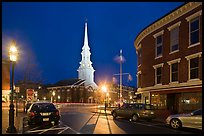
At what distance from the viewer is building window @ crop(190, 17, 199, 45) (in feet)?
81.6

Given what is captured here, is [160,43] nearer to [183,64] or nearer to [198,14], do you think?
[183,64]

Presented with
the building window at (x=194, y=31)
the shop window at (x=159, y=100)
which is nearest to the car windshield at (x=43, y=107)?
the building window at (x=194, y=31)

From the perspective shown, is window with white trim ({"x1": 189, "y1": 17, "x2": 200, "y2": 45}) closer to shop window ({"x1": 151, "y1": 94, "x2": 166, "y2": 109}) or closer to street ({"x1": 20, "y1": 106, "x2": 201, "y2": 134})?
shop window ({"x1": 151, "y1": 94, "x2": 166, "y2": 109})

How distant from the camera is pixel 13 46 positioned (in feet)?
54.6

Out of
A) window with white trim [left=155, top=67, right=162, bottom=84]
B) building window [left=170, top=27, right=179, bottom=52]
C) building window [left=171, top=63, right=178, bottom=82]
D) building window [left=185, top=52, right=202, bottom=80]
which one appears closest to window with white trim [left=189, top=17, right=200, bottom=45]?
building window [left=185, top=52, right=202, bottom=80]

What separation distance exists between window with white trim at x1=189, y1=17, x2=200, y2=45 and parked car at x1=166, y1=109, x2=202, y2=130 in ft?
29.3

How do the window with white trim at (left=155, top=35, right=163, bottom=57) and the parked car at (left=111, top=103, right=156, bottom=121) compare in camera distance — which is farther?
the window with white trim at (left=155, top=35, right=163, bottom=57)

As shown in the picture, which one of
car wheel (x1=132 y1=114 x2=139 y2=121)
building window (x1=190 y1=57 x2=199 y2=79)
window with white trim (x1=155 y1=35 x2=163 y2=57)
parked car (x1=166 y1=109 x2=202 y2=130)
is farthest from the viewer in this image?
window with white trim (x1=155 y1=35 x2=163 y2=57)

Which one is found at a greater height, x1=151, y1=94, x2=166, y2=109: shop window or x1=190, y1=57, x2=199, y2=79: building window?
x1=190, y1=57, x2=199, y2=79: building window

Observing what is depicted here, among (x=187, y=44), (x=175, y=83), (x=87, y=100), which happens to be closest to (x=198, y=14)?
(x=187, y=44)

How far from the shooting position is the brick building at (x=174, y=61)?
25.0 m

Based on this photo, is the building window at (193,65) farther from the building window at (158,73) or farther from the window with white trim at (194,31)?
the building window at (158,73)

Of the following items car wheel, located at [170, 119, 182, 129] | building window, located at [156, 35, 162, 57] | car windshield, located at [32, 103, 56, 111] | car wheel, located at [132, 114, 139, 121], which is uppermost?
building window, located at [156, 35, 162, 57]

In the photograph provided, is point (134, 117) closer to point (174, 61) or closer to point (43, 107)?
point (174, 61)
